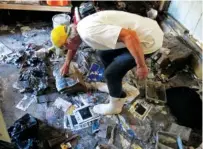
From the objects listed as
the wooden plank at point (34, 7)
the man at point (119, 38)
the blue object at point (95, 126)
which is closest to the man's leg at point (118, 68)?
the man at point (119, 38)

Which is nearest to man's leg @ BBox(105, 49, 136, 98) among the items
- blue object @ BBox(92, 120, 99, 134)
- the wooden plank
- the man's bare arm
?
the man's bare arm

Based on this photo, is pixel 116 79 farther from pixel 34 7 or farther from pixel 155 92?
pixel 34 7

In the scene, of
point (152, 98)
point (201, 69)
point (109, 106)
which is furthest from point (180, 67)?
point (109, 106)

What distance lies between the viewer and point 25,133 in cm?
165

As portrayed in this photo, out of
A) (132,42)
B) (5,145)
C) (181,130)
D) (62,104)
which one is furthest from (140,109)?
(5,145)

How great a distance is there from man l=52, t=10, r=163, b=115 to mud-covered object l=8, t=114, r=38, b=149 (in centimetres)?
62

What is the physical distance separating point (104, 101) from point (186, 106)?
699mm

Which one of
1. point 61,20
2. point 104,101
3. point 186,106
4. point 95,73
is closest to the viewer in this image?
point 186,106

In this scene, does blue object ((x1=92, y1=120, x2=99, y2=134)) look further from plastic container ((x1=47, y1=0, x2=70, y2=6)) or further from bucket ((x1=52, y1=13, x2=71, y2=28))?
plastic container ((x1=47, y1=0, x2=70, y2=6))

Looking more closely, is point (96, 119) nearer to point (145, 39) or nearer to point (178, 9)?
point (145, 39)

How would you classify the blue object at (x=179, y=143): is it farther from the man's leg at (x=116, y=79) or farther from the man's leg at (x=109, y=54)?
the man's leg at (x=109, y=54)

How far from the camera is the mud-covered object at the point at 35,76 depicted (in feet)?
7.01

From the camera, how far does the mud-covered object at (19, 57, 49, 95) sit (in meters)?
2.14

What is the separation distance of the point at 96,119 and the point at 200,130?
87 centimetres
